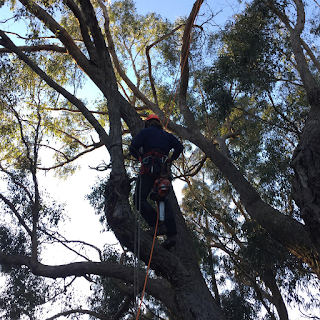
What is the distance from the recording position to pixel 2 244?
530 centimetres

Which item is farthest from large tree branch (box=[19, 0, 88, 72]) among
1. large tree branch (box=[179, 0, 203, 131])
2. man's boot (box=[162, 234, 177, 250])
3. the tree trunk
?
man's boot (box=[162, 234, 177, 250])

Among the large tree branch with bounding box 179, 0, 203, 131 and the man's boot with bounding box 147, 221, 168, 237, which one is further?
the large tree branch with bounding box 179, 0, 203, 131

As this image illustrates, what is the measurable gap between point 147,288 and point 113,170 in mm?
1300

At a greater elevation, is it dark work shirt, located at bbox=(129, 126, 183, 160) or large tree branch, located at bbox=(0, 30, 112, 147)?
large tree branch, located at bbox=(0, 30, 112, 147)

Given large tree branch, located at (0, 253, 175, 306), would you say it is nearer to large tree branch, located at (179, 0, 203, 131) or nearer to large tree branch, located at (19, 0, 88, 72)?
large tree branch, located at (19, 0, 88, 72)

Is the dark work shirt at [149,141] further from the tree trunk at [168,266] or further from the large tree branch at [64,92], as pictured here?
the tree trunk at [168,266]

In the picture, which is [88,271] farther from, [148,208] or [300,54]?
[300,54]

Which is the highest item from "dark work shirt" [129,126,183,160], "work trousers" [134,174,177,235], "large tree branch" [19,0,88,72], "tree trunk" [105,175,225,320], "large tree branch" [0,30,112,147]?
"large tree branch" [19,0,88,72]

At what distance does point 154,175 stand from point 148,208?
0.42m

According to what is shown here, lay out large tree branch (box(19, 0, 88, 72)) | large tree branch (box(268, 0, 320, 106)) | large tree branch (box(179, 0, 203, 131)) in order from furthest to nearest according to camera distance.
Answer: large tree branch (box(179, 0, 203, 131)), large tree branch (box(19, 0, 88, 72)), large tree branch (box(268, 0, 320, 106))

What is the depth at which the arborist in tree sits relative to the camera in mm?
3145

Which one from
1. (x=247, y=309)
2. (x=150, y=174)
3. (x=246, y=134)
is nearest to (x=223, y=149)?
(x=246, y=134)

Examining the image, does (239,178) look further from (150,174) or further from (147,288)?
(147,288)

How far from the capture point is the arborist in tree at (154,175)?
3145 mm
